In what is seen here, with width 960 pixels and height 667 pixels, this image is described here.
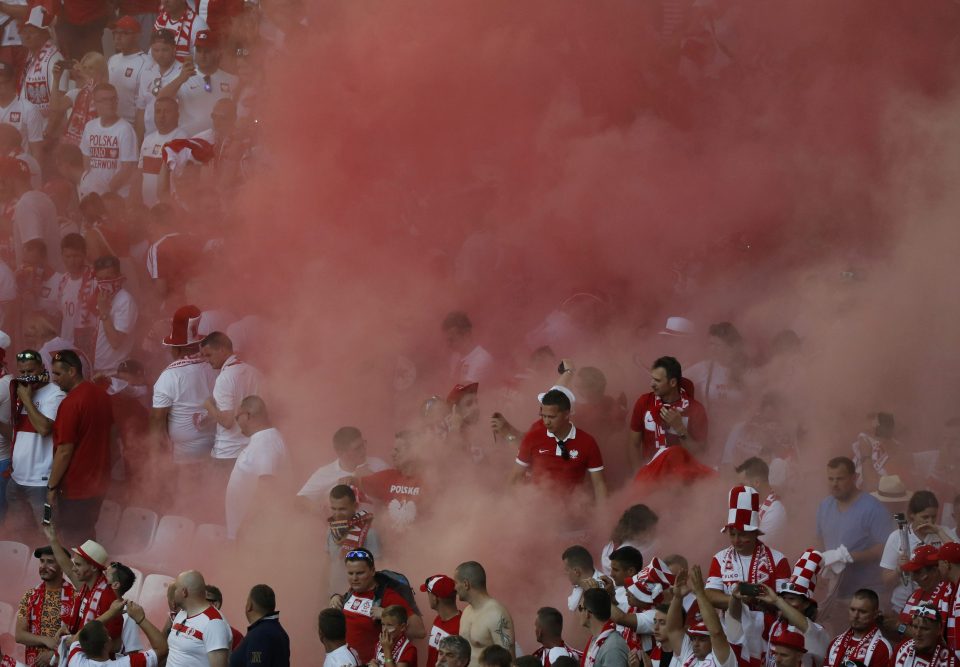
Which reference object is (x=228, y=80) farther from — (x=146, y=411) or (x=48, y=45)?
(x=146, y=411)

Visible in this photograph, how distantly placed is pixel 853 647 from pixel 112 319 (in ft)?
15.8

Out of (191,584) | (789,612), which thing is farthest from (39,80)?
(789,612)

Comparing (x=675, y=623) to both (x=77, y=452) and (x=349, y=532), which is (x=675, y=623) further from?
(x=77, y=452)

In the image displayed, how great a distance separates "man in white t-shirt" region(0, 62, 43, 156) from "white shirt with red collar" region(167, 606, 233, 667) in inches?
209

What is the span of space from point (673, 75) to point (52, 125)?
4188 millimetres

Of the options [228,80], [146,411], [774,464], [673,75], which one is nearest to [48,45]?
[228,80]

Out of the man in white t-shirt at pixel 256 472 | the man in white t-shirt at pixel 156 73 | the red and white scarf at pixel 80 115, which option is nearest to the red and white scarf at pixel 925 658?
the man in white t-shirt at pixel 256 472

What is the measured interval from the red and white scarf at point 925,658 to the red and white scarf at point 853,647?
3.9 inches

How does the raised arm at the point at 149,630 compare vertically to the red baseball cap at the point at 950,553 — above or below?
below

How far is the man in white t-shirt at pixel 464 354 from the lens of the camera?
8.10m

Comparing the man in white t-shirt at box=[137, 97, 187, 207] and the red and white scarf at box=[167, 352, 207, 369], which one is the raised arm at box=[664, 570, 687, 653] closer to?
the red and white scarf at box=[167, 352, 207, 369]

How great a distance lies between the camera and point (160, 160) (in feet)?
31.9

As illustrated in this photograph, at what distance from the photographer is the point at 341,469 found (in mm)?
7258

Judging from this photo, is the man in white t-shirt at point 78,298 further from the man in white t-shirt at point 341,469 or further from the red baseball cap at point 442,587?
the red baseball cap at point 442,587
